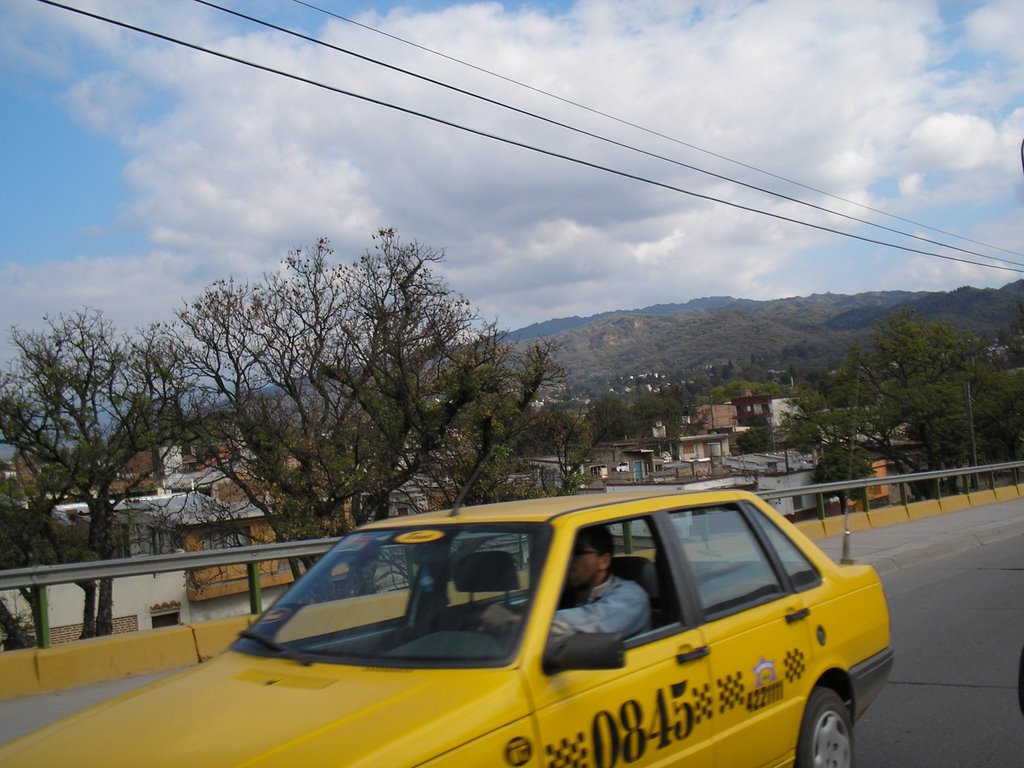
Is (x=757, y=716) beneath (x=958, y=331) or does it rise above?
beneath

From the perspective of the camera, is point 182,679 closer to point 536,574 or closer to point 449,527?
point 449,527

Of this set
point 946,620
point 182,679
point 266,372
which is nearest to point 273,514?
point 266,372

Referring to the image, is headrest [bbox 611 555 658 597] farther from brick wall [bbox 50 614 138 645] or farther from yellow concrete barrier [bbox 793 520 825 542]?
brick wall [bbox 50 614 138 645]

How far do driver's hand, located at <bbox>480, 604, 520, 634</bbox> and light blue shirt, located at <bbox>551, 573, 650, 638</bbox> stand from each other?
0.49ft

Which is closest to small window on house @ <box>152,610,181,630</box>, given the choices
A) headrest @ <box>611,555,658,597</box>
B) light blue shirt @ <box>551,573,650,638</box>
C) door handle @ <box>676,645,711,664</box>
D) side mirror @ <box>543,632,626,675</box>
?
headrest @ <box>611,555,658,597</box>

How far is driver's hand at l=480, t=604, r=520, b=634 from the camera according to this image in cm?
323

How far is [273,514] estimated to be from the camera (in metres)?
26.5

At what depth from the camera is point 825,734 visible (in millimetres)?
4262

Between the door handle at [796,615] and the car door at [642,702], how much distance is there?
26.4 inches

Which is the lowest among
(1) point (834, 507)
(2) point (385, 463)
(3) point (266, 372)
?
(1) point (834, 507)

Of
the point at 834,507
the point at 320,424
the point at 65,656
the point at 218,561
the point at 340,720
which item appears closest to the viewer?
the point at 340,720

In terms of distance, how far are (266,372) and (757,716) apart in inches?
1094

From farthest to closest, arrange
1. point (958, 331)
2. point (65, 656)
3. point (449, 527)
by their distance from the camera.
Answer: point (958, 331) < point (65, 656) < point (449, 527)

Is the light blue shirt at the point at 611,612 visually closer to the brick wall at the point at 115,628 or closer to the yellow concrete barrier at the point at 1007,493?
the yellow concrete barrier at the point at 1007,493
